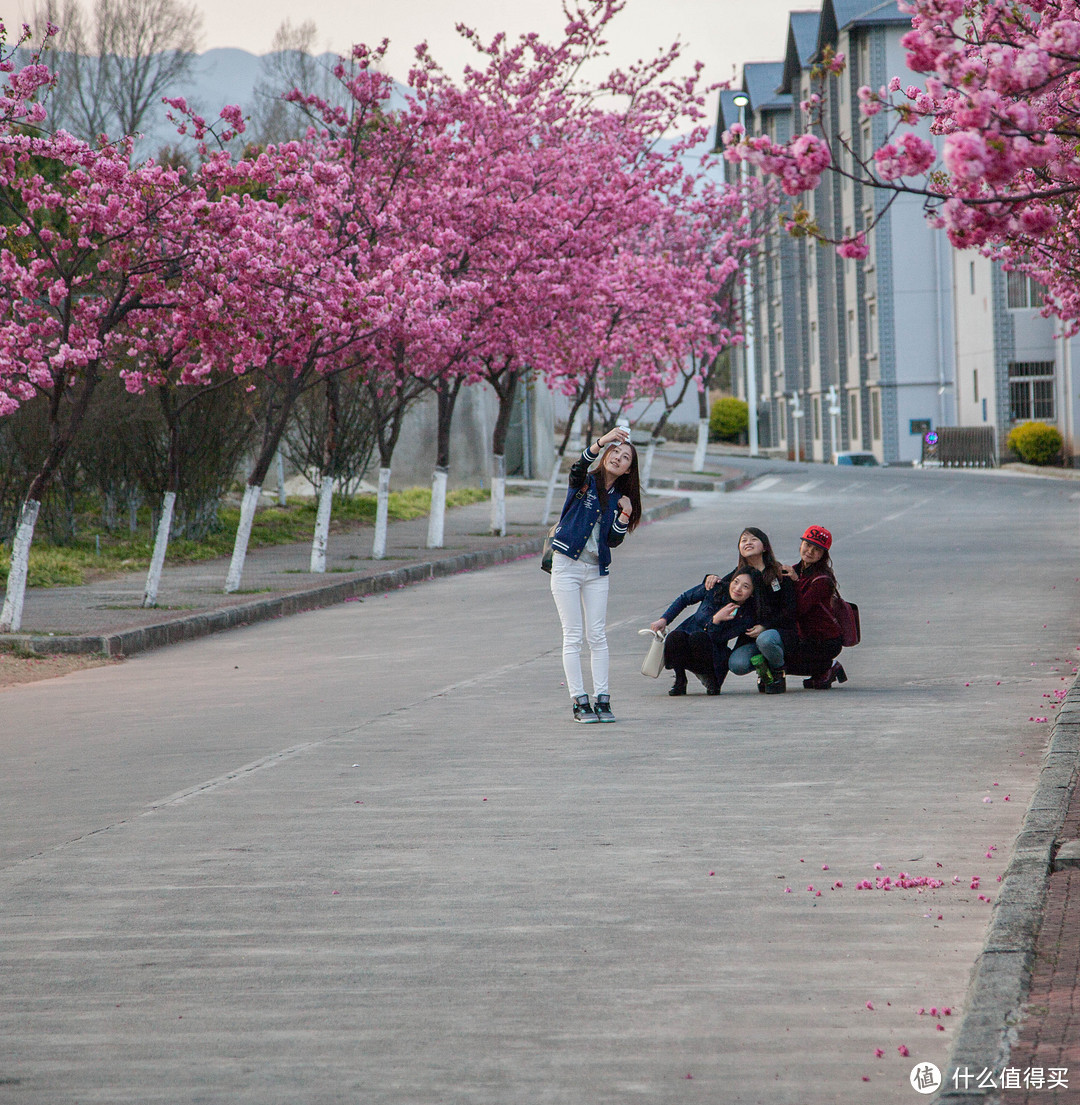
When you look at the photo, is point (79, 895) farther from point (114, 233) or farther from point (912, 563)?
point (912, 563)

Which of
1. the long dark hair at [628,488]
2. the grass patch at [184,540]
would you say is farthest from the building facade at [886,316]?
the long dark hair at [628,488]

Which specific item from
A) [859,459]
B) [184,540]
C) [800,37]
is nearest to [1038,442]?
[859,459]

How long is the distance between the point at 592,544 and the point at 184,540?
52.0ft

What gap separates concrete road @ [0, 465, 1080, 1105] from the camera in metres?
4.31

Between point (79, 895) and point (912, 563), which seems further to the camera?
point (912, 563)

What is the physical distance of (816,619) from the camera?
35.6 feet

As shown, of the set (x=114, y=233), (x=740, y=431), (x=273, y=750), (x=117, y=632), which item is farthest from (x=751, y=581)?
(x=740, y=431)

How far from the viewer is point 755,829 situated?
680cm

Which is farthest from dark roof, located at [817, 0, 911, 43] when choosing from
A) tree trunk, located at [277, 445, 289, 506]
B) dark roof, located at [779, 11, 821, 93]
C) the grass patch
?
tree trunk, located at [277, 445, 289, 506]

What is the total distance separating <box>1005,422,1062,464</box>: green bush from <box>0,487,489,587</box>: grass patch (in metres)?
21.4

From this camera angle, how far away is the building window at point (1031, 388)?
51.3 m

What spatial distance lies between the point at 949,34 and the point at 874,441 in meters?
54.6

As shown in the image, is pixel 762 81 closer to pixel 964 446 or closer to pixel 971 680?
pixel 964 446

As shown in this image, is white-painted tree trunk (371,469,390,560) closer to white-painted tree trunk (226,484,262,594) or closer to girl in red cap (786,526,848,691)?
white-painted tree trunk (226,484,262,594)
